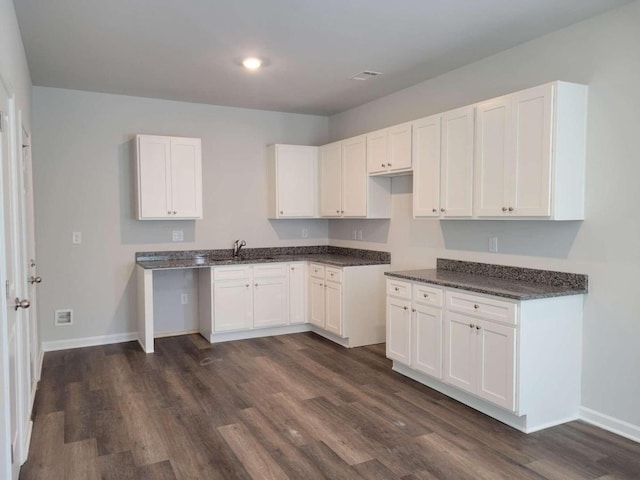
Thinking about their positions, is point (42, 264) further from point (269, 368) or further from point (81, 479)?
point (81, 479)

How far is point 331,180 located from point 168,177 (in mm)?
1801

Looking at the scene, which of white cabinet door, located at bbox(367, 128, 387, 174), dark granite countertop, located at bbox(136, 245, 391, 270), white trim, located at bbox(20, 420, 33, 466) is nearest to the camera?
white trim, located at bbox(20, 420, 33, 466)

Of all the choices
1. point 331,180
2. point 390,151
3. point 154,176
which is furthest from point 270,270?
point 390,151

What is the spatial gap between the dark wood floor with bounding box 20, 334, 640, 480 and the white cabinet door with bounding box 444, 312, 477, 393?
20cm

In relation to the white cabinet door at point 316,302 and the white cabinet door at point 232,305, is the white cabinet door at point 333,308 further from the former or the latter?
the white cabinet door at point 232,305

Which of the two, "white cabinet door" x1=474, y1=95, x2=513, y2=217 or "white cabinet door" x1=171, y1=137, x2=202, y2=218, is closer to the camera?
"white cabinet door" x1=474, y1=95, x2=513, y2=217

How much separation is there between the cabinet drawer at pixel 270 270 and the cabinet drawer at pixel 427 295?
6.37 ft

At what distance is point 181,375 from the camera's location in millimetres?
4109

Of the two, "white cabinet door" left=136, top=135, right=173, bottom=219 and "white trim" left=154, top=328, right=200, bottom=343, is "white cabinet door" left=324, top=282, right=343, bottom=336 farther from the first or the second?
"white cabinet door" left=136, top=135, right=173, bottom=219

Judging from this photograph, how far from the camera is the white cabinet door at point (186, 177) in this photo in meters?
5.05

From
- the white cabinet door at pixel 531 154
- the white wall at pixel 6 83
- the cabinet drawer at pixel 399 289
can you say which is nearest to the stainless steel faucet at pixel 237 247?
the cabinet drawer at pixel 399 289

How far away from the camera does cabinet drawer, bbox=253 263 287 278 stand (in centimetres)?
523

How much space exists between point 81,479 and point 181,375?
160 cm

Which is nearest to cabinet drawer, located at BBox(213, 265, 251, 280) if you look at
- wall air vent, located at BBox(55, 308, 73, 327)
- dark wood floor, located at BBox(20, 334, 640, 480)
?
dark wood floor, located at BBox(20, 334, 640, 480)
